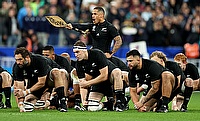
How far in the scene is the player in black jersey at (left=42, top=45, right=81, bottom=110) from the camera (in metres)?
17.3

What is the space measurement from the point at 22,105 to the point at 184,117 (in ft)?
11.7

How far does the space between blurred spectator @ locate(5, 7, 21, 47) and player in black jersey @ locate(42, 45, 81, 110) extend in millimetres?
10362

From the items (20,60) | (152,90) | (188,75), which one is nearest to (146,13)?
(188,75)

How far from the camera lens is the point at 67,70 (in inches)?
706

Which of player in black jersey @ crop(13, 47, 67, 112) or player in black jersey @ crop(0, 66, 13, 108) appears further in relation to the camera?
player in black jersey @ crop(0, 66, 13, 108)

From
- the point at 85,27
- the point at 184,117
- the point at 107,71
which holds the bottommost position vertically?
the point at 184,117

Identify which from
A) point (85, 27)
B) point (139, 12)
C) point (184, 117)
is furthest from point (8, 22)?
point (184, 117)

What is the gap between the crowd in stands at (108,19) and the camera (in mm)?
27734

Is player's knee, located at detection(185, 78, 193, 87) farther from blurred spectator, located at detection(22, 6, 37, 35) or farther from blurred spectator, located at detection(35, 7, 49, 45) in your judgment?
blurred spectator, located at detection(22, 6, 37, 35)

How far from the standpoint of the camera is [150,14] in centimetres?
2902

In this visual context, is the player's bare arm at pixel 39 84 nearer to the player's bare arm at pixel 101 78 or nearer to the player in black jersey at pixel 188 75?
the player's bare arm at pixel 101 78

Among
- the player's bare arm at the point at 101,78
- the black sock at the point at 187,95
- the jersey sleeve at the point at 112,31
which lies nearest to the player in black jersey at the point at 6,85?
the player's bare arm at the point at 101,78

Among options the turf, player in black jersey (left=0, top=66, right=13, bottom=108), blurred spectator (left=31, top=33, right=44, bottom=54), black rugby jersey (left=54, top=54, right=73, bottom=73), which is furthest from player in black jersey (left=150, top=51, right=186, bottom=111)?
blurred spectator (left=31, top=33, right=44, bottom=54)

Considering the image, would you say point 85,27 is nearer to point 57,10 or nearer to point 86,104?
point 86,104
